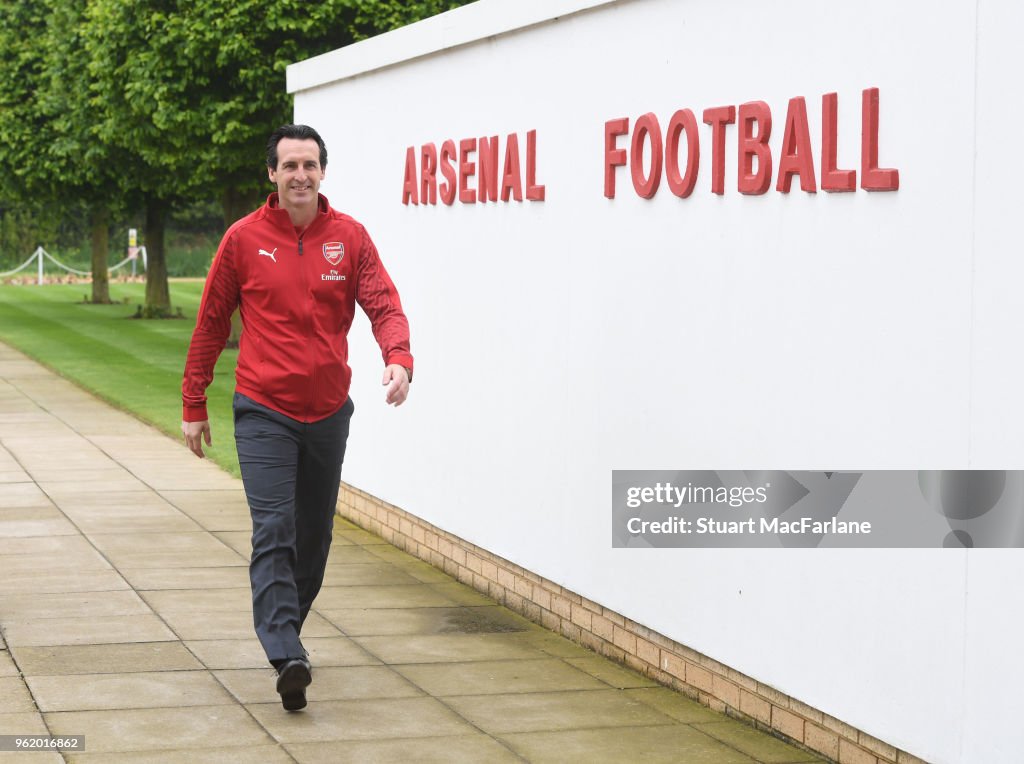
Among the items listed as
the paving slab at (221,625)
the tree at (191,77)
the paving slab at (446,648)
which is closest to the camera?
the paving slab at (446,648)

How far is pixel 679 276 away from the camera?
643 centimetres

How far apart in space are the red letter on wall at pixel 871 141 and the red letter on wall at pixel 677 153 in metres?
1.11

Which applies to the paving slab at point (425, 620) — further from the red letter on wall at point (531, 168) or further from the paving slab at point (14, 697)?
the red letter on wall at point (531, 168)

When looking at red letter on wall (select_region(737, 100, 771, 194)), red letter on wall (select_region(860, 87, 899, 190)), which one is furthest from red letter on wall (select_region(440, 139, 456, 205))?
red letter on wall (select_region(860, 87, 899, 190))

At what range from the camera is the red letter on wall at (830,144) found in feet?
17.5

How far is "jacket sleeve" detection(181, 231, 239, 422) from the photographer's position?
20.8 ft

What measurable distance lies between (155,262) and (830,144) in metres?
27.8

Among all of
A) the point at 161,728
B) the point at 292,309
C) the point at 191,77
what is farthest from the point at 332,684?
the point at 191,77

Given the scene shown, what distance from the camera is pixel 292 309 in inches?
245

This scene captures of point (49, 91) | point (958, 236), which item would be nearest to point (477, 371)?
point (958, 236)

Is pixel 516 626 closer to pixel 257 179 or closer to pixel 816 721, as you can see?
pixel 816 721

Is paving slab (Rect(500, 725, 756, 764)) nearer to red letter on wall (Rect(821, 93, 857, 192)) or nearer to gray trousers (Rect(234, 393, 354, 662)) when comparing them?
gray trousers (Rect(234, 393, 354, 662))

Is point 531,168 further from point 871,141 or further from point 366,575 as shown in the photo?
point 871,141

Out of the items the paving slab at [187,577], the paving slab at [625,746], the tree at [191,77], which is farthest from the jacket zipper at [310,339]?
the tree at [191,77]
